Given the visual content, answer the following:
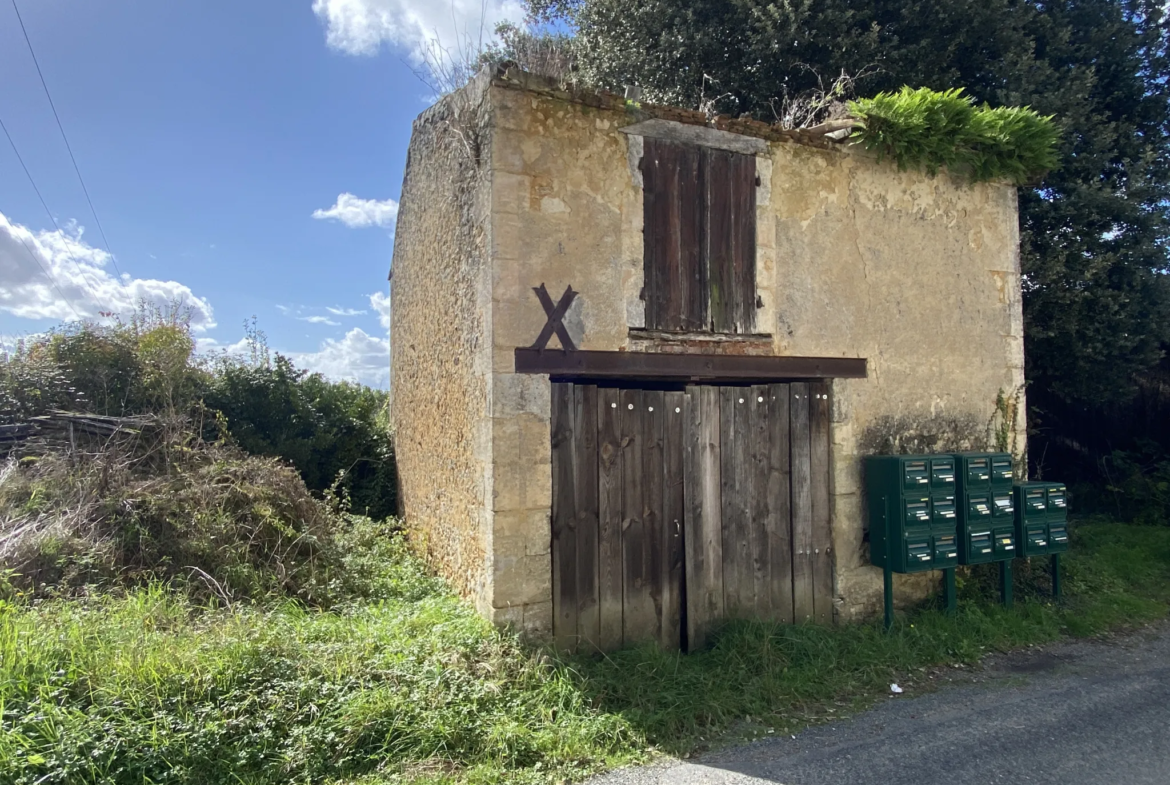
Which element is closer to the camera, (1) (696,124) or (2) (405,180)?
(1) (696,124)

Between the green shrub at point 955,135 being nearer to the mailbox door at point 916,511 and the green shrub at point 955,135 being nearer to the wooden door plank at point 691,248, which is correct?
the wooden door plank at point 691,248

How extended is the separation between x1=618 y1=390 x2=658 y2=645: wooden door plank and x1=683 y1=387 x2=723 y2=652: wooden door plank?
35 centimetres

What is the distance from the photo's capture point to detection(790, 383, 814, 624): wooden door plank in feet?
20.1

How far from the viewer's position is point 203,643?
4.28 meters

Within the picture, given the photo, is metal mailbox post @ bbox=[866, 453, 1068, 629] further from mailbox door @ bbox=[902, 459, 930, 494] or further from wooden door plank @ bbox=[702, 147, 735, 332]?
wooden door plank @ bbox=[702, 147, 735, 332]

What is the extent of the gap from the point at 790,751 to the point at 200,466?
5.78m

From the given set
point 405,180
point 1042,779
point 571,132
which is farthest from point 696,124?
point 1042,779

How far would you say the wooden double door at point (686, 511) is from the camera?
5379mm

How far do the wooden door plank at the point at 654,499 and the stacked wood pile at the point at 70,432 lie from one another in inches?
198

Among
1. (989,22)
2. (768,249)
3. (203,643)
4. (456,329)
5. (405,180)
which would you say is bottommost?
(203,643)

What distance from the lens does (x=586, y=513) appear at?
541cm

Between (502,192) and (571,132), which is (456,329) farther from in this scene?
(571,132)

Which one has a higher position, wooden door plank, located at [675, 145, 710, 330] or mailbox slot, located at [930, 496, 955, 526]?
wooden door plank, located at [675, 145, 710, 330]

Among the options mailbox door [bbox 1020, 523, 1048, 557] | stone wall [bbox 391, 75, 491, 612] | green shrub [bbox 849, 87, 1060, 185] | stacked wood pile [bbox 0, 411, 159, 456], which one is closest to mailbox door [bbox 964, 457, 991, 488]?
mailbox door [bbox 1020, 523, 1048, 557]
